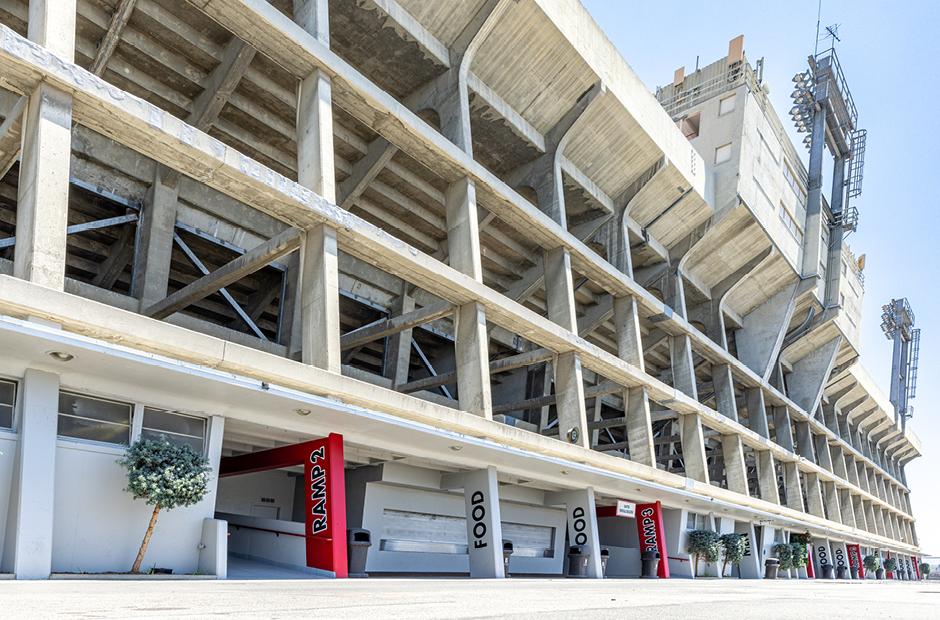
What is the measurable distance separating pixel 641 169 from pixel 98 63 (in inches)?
784

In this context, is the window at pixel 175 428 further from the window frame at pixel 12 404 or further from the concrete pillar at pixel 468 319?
the concrete pillar at pixel 468 319

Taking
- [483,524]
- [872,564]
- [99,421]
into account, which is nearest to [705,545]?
[483,524]

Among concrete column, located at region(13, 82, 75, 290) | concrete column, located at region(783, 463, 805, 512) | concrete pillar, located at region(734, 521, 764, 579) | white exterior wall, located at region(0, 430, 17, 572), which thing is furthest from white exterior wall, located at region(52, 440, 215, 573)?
concrete column, located at region(783, 463, 805, 512)

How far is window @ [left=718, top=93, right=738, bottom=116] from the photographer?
3712 centimetres

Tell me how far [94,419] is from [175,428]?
1.72 metres

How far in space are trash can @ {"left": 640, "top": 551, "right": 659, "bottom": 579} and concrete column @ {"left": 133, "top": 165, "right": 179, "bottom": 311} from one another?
68.1 feet

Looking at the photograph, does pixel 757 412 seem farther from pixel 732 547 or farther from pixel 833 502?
pixel 833 502

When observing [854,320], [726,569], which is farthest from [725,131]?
[854,320]

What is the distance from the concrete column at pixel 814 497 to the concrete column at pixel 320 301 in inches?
1647

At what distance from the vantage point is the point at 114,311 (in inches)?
500

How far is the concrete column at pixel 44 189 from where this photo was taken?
12445 millimetres

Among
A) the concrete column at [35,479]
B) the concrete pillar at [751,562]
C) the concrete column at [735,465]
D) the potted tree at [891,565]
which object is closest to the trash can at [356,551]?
the concrete column at [35,479]

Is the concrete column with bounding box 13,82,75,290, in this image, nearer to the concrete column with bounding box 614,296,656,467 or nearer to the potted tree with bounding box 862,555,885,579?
the concrete column with bounding box 614,296,656,467

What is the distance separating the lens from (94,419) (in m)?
14.1
